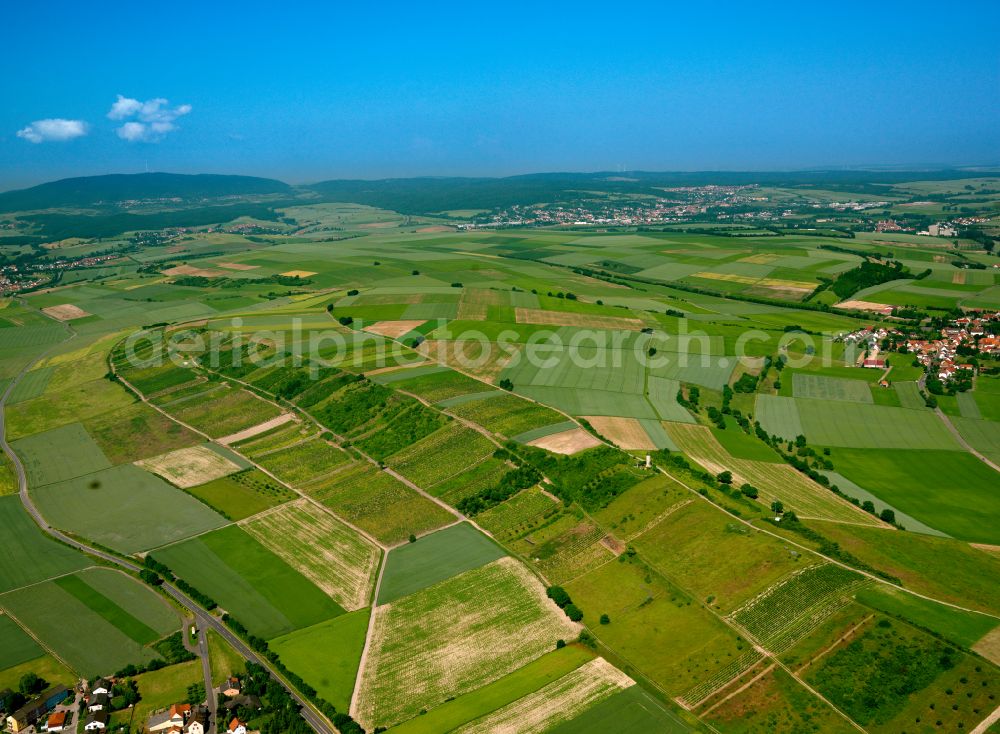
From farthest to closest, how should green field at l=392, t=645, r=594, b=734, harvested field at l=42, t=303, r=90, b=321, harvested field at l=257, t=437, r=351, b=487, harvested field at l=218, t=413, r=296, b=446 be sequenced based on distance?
1. harvested field at l=42, t=303, r=90, b=321
2. harvested field at l=218, t=413, r=296, b=446
3. harvested field at l=257, t=437, r=351, b=487
4. green field at l=392, t=645, r=594, b=734

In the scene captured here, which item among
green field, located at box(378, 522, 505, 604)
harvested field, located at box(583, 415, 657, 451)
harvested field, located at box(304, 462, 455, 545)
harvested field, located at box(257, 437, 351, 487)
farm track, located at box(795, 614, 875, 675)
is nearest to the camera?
farm track, located at box(795, 614, 875, 675)

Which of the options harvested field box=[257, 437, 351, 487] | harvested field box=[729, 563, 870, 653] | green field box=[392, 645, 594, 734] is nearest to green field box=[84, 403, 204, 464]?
harvested field box=[257, 437, 351, 487]

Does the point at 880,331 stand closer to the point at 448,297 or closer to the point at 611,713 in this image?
the point at 448,297

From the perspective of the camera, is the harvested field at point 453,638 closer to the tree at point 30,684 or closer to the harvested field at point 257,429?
the tree at point 30,684

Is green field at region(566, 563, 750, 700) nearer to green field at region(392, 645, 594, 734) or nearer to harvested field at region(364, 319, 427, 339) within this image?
green field at region(392, 645, 594, 734)

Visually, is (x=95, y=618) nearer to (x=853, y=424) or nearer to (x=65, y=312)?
(x=853, y=424)

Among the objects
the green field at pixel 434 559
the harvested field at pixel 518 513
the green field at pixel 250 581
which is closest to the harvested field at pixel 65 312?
the green field at pixel 250 581

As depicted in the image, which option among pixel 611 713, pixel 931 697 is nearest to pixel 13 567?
pixel 611 713
